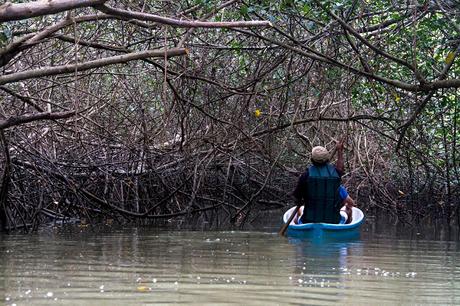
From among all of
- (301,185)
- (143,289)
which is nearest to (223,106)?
(301,185)

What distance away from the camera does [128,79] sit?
484 inches

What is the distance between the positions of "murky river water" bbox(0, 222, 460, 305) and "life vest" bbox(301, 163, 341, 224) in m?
0.44

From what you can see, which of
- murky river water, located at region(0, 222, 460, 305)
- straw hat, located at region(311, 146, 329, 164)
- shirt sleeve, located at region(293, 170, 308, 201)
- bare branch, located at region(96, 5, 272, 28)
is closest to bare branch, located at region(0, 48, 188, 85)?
bare branch, located at region(96, 5, 272, 28)

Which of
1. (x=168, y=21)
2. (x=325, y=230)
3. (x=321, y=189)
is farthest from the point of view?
(x=321, y=189)

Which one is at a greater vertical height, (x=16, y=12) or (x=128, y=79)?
(x=128, y=79)

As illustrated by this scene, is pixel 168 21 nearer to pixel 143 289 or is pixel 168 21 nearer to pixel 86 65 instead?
pixel 86 65

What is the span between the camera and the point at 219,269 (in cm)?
685

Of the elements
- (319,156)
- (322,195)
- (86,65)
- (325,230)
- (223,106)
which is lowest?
(325,230)

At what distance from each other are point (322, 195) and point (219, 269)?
375cm

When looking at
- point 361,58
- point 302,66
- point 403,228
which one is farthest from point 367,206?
point 361,58

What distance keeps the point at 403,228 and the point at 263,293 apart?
723 centimetres

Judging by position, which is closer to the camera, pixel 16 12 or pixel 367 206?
pixel 16 12

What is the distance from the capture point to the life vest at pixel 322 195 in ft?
33.9

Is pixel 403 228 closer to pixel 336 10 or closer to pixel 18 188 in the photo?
pixel 336 10
